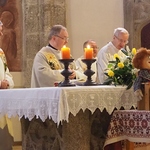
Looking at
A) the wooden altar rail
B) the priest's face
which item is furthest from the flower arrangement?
the priest's face

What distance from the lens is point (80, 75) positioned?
18.1 ft

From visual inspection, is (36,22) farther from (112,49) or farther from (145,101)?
(145,101)

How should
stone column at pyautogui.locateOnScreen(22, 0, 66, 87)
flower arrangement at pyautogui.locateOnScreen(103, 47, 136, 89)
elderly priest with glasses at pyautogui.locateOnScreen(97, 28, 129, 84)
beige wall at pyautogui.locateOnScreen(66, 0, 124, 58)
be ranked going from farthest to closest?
beige wall at pyautogui.locateOnScreen(66, 0, 124, 58), stone column at pyautogui.locateOnScreen(22, 0, 66, 87), elderly priest with glasses at pyautogui.locateOnScreen(97, 28, 129, 84), flower arrangement at pyautogui.locateOnScreen(103, 47, 136, 89)

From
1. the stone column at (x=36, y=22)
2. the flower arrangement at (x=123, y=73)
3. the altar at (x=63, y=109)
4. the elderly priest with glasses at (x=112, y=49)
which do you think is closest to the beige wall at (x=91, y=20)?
the stone column at (x=36, y=22)

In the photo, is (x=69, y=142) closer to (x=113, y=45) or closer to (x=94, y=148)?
(x=94, y=148)

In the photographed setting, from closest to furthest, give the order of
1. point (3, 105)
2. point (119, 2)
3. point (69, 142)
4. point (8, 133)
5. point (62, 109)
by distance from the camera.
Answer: point (62, 109) < point (69, 142) < point (3, 105) < point (8, 133) < point (119, 2)

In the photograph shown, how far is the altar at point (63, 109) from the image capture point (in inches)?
161

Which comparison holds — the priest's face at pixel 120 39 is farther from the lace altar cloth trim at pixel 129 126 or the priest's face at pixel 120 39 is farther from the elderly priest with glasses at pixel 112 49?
the lace altar cloth trim at pixel 129 126

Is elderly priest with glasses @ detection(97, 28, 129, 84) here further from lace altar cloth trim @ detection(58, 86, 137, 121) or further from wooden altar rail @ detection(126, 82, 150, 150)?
wooden altar rail @ detection(126, 82, 150, 150)

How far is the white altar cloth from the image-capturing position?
4039mm

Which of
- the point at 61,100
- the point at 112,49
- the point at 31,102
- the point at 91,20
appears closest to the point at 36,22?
the point at 91,20

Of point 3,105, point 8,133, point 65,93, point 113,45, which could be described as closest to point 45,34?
point 113,45

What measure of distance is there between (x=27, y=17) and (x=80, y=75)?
120 inches

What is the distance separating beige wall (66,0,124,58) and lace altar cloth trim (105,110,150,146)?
3.99 meters
